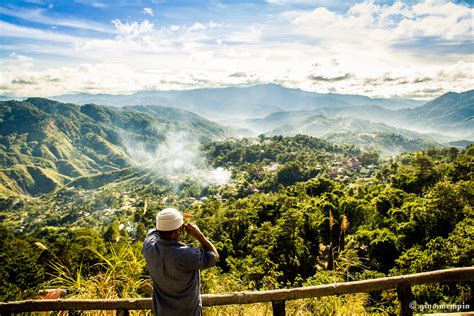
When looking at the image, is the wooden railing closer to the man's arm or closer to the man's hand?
the man's arm

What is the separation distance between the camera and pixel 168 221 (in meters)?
2.53

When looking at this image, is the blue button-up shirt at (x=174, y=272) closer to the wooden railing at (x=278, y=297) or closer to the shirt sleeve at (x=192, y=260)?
the shirt sleeve at (x=192, y=260)

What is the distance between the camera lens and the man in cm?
249

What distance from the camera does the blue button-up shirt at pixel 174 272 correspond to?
249 centimetres

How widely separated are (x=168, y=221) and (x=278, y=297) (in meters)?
1.54

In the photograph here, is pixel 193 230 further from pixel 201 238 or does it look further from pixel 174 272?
pixel 174 272

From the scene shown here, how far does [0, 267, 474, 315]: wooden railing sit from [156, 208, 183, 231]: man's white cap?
1115 millimetres

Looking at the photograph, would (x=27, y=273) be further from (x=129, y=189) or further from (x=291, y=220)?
(x=129, y=189)

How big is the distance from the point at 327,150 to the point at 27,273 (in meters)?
143


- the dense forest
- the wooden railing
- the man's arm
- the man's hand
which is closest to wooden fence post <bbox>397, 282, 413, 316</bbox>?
the wooden railing

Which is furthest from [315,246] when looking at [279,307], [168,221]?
[168,221]

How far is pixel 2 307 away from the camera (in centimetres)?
329

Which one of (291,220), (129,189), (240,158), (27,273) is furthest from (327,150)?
(27,273)

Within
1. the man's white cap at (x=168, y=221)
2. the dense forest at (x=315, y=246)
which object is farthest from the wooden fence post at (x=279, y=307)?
the man's white cap at (x=168, y=221)
